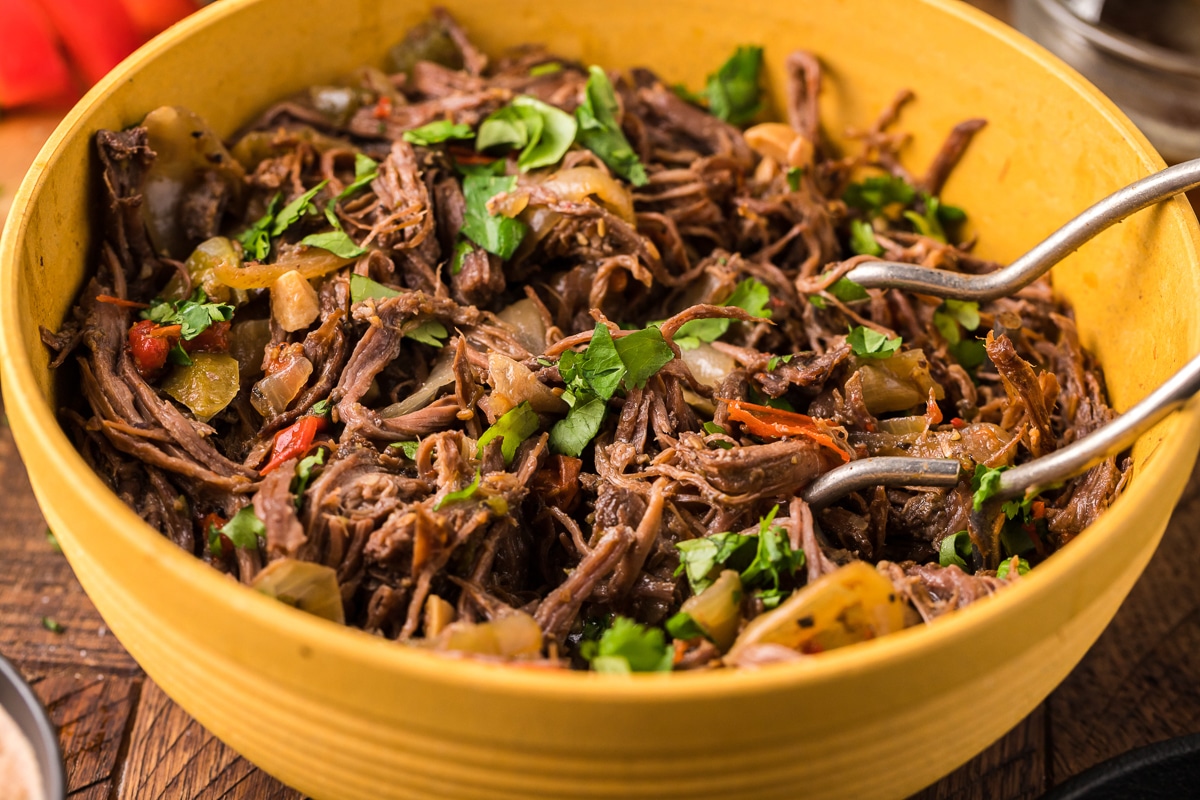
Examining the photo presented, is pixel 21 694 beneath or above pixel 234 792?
above

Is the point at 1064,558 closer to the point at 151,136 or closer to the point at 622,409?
the point at 622,409

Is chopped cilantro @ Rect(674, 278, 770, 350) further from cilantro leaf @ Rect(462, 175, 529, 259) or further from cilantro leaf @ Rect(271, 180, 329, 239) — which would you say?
cilantro leaf @ Rect(271, 180, 329, 239)

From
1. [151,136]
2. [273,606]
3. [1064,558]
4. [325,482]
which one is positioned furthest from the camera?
[151,136]

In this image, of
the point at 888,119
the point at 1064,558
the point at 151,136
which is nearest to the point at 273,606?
the point at 1064,558

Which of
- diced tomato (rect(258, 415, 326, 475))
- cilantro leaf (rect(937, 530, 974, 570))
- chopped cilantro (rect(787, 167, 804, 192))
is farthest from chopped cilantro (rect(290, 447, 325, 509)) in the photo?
chopped cilantro (rect(787, 167, 804, 192))

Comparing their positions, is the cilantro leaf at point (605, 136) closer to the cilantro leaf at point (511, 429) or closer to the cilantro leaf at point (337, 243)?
the cilantro leaf at point (337, 243)

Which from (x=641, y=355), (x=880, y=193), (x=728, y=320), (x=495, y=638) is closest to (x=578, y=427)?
(x=641, y=355)
